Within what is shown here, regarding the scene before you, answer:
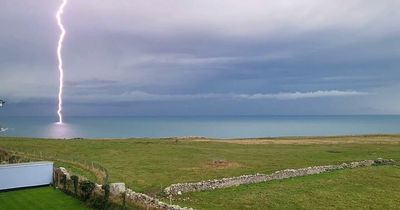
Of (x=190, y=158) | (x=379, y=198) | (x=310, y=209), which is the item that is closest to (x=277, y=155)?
(x=190, y=158)

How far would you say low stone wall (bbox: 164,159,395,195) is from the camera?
48125 millimetres

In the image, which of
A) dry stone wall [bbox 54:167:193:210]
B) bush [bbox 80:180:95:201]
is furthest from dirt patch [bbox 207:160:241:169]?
bush [bbox 80:180:95:201]

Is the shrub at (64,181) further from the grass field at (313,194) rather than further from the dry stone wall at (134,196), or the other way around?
the grass field at (313,194)

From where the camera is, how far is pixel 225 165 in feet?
213

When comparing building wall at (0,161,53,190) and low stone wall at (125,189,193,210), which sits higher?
building wall at (0,161,53,190)

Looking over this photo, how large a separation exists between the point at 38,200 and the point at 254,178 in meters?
25.9

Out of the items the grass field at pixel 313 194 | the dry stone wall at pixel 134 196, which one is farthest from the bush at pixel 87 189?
the grass field at pixel 313 194

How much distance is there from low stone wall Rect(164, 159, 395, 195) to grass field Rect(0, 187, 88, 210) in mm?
10300

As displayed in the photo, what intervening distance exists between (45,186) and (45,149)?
2892 centimetres

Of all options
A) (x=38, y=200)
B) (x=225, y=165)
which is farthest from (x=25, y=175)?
(x=225, y=165)

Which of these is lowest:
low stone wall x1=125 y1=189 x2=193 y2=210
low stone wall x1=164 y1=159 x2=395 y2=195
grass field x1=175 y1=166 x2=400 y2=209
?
grass field x1=175 y1=166 x2=400 y2=209

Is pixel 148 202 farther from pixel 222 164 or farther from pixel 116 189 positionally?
pixel 222 164

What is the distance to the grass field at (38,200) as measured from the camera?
39.2 meters

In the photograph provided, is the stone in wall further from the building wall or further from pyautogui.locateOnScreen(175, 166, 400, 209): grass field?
the building wall
